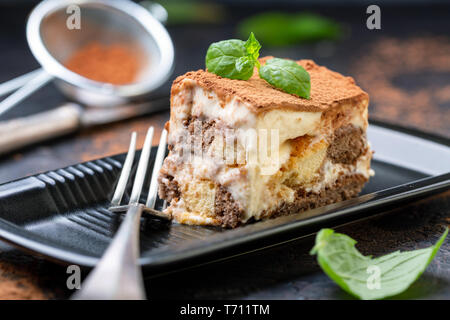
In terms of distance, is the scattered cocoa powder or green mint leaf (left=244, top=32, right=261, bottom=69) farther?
the scattered cocoa powder

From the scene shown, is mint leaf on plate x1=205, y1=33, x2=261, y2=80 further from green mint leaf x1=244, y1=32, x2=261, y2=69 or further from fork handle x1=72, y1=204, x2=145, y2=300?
fork handle x1=72, y1=204, x2=145, y2=300

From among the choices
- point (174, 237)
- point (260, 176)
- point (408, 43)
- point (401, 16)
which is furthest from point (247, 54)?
point (401, 16)

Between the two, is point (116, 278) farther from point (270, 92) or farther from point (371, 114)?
point (371, 114)

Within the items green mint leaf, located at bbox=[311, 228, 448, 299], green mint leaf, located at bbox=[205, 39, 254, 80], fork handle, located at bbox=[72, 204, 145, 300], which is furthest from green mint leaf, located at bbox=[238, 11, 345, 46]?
fork handle, located at bbox=[72, 204, 145, 300]

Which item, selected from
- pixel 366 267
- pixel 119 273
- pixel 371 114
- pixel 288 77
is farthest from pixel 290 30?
pixel 119 273

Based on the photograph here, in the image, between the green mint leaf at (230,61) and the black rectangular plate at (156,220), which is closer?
the black rectangular plate at (156,220)

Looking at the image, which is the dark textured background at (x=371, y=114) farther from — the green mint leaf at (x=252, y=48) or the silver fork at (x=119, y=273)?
the green mint leaf at (x=252, y=48)

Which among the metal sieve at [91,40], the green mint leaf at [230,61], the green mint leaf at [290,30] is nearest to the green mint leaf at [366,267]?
the green mint leaf at [230,61]

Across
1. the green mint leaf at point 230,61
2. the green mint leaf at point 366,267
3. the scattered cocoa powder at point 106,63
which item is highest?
the green mint leaf at point 230,61
